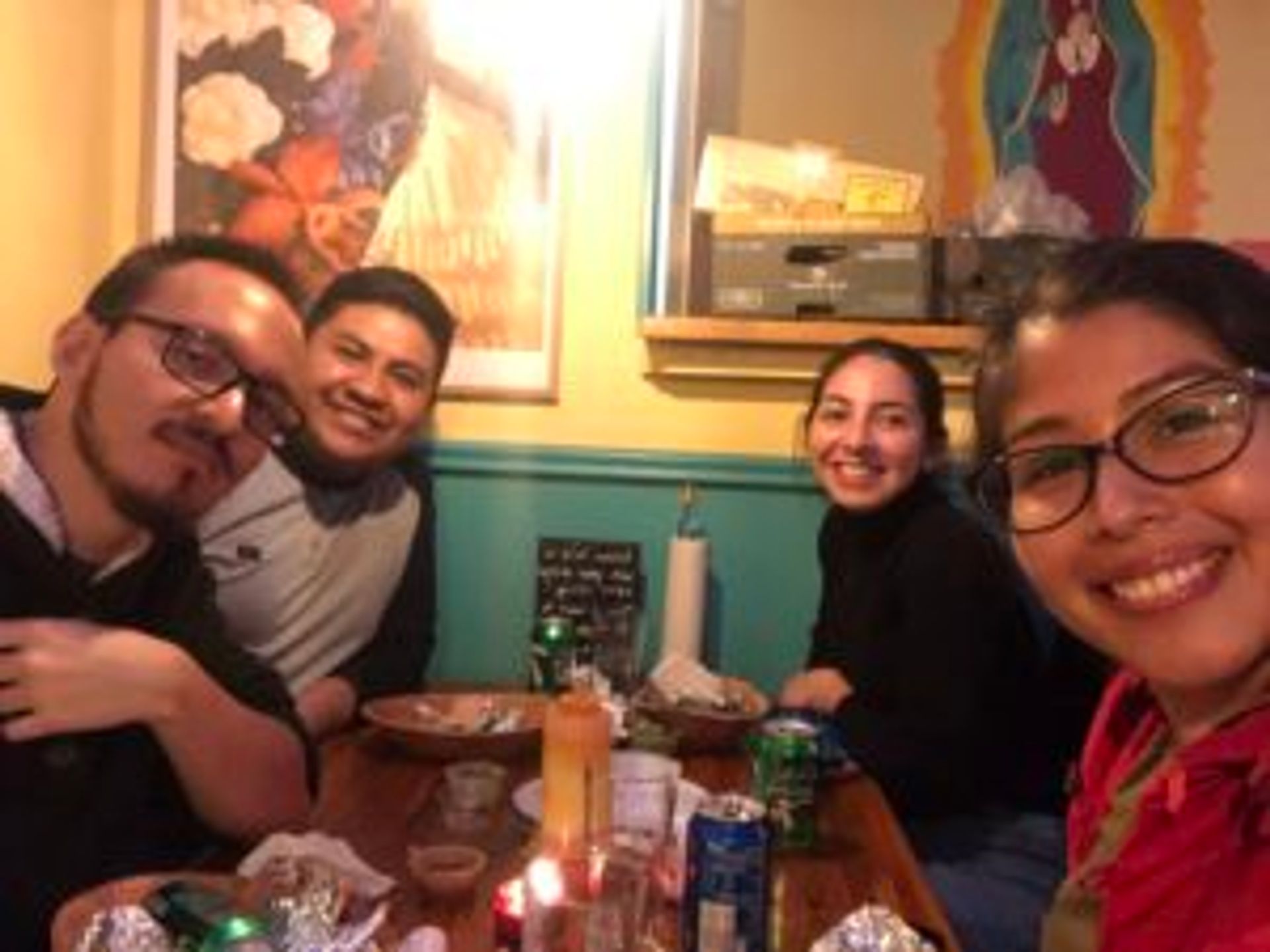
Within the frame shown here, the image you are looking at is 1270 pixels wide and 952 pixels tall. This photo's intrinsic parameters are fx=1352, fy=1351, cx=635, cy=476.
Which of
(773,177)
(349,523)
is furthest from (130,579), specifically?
(773,177)

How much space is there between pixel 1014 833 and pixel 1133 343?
1.21 metres

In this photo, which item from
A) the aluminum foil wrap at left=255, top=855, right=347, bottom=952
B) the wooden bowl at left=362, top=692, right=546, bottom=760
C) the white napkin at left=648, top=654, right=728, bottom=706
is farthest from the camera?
the white napkin at left=648, top=654, right=728, bottom=706

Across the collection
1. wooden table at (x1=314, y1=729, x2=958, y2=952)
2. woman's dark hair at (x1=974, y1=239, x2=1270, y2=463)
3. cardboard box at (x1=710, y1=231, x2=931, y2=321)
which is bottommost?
wooden table at (x1=314, y1=729, x2=958, y2=952)

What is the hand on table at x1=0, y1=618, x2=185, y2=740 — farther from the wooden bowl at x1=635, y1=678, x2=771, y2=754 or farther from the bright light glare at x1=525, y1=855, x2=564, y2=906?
the wooden bowl at x1=635, y1=678, x2=771, y2=754

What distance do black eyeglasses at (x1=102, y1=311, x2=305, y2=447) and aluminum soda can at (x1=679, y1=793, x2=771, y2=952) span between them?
0.61 m

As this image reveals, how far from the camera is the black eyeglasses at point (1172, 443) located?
0.92 metres

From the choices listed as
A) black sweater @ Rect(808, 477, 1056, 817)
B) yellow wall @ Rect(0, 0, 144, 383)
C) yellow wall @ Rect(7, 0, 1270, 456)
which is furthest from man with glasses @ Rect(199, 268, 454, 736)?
black sweater @ Rect(808, 477, 1056, 817)

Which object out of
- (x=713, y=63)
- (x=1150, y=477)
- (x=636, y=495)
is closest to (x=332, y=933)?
(x=1150, y=477)

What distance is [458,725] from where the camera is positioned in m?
1.85

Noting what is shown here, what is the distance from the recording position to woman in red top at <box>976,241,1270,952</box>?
3.01ft

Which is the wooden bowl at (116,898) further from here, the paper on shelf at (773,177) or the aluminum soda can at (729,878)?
the paper on shelf at (773,177)

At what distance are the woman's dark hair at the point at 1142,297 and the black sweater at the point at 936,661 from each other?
0.90 m

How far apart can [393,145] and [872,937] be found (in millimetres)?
1967

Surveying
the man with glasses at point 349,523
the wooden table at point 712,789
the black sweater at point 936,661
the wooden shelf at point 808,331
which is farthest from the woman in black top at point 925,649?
the man with glasses at point 349,523
